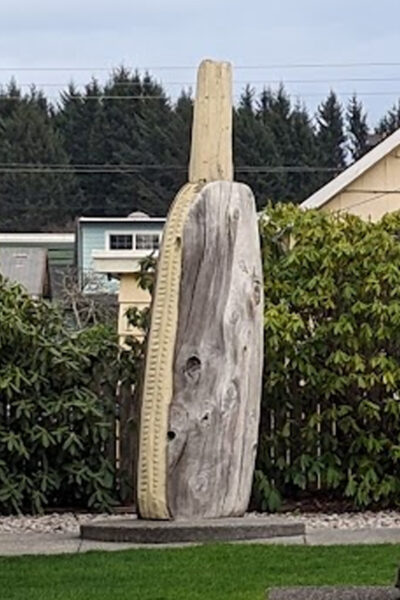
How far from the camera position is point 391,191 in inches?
722

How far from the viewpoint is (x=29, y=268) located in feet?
99.7

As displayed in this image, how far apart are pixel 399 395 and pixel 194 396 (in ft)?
7.38

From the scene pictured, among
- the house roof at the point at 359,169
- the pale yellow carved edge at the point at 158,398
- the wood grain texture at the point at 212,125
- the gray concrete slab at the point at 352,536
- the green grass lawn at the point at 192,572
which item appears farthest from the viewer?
the house roof at the point at 359,169

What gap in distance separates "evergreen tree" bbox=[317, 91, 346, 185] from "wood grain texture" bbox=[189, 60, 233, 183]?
45161 mm

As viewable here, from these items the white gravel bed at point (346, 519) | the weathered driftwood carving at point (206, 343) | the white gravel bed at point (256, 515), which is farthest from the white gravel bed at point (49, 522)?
the white gravel bed at point (346, 519)

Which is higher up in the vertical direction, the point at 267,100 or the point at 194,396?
the point at 267,100

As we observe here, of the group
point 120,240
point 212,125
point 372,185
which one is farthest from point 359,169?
point 120,240

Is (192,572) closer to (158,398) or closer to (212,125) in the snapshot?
(158,398)

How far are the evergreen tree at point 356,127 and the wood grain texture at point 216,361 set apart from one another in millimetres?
46445

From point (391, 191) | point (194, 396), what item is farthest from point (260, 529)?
point (391, 191)

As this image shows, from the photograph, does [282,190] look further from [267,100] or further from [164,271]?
[164,271]

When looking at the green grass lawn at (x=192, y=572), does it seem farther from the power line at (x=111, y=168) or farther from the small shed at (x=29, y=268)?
the power line at (x=111, y=168)

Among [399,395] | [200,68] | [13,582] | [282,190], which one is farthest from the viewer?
[282,190]

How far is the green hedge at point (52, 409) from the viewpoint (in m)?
10.8
